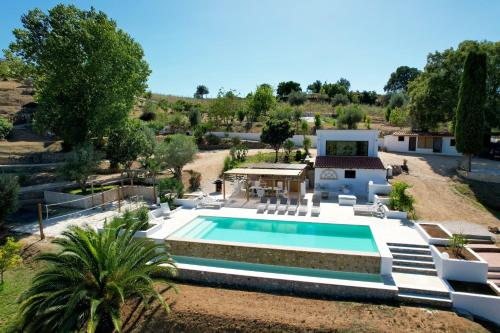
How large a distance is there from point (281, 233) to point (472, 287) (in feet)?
26.2

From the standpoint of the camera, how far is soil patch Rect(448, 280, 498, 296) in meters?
10.6

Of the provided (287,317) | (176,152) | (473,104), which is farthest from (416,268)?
(473,104)

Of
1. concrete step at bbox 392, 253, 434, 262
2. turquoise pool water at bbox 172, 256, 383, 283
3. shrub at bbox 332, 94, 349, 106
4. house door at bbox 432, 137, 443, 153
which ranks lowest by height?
turquoise pool water at bbox 172, 256, 383, 283

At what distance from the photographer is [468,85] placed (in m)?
25.5

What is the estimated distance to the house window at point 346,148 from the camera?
2556cm

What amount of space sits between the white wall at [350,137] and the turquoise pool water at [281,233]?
1118 cm

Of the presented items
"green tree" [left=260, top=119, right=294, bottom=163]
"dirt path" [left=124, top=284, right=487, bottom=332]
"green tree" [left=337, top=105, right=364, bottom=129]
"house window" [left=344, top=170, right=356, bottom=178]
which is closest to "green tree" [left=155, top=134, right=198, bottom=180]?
"green tree" [left=260, top=119, right=294, bottom=163]

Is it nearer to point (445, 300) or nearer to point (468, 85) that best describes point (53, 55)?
point (445, 300)

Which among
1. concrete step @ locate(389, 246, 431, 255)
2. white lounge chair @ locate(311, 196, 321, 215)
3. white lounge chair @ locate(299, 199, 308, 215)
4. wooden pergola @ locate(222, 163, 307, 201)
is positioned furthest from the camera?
wooden pergola @ locate(222, 163, 307, 201)

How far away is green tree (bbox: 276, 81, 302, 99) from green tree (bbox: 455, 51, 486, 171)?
228ft

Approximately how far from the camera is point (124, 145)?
990 inches

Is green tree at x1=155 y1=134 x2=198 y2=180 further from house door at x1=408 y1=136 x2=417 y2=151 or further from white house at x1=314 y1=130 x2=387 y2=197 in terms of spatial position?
house door at x1=408 y1=136 x2=417 y2=151

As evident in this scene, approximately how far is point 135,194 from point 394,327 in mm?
18780

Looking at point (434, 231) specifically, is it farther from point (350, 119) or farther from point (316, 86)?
point (316, 86)
